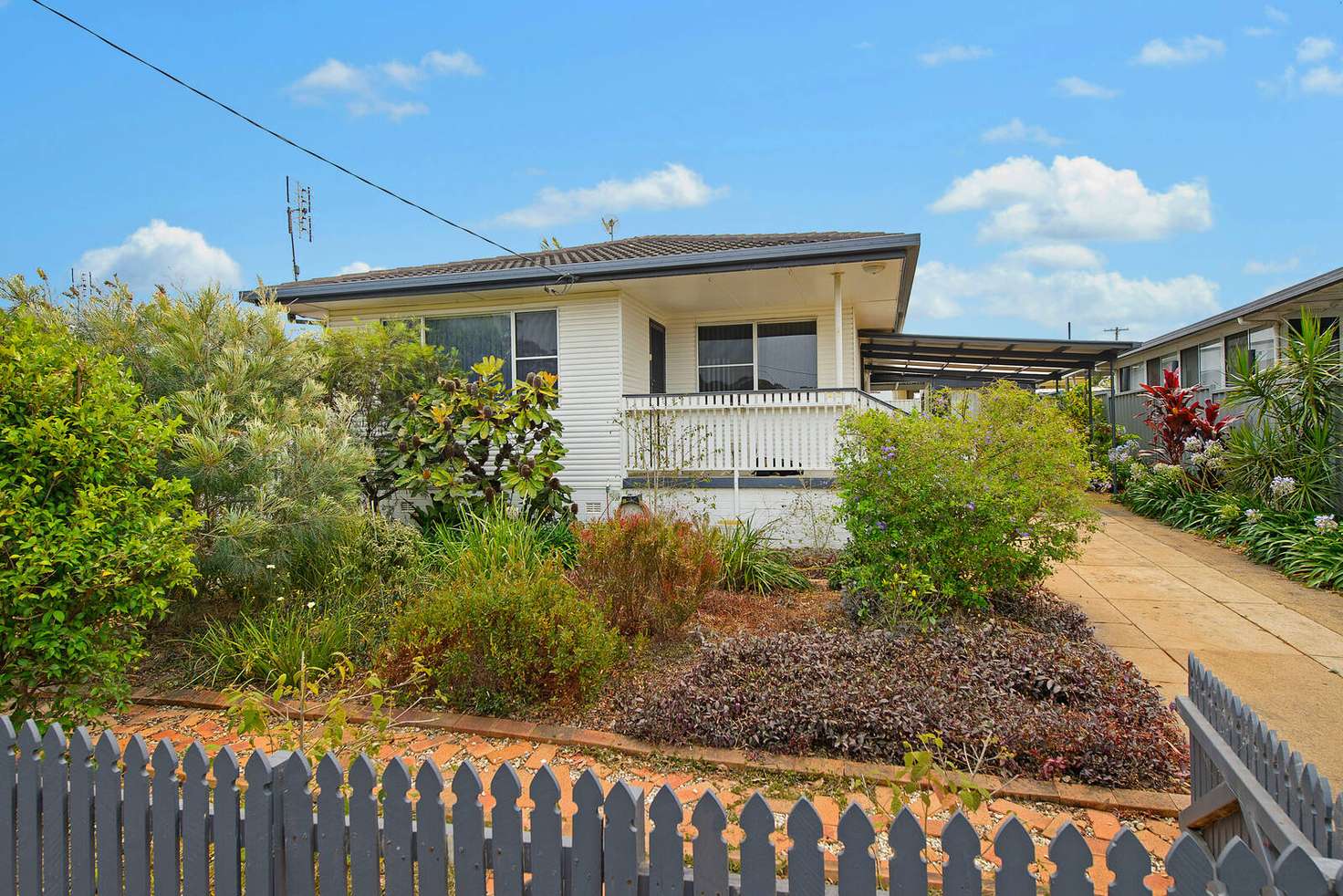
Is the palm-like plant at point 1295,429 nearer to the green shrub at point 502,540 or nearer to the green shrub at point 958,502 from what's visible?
the green shrub at point 958,502

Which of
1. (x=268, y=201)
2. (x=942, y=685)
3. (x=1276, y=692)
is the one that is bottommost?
(x=1276, y=692)

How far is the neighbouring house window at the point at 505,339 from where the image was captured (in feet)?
34.2

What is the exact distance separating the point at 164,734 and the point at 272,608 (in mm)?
1249

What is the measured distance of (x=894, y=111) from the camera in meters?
11.7

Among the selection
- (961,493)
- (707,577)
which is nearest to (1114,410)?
(961,493)

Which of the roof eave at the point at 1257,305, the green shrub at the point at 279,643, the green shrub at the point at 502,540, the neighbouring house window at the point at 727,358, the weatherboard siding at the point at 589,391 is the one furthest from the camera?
the neighbouring house window at the point at 727,358

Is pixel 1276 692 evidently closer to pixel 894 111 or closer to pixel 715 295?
pixel 715 295

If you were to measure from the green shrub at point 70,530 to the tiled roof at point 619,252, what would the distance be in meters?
6.88

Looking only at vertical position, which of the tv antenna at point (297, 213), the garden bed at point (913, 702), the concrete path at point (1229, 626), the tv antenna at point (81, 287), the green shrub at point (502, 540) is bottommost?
the concrete path at point (1229, 626)

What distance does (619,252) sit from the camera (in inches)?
452

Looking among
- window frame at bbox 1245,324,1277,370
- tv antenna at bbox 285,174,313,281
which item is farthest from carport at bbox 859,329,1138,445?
tv antenna at bbox 285,174,313,281

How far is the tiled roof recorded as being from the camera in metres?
10.2

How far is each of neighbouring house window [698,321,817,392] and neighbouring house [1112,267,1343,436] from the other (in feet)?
21.2

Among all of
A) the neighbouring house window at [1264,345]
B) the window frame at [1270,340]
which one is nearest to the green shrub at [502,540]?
the window frame at [1270,340]
